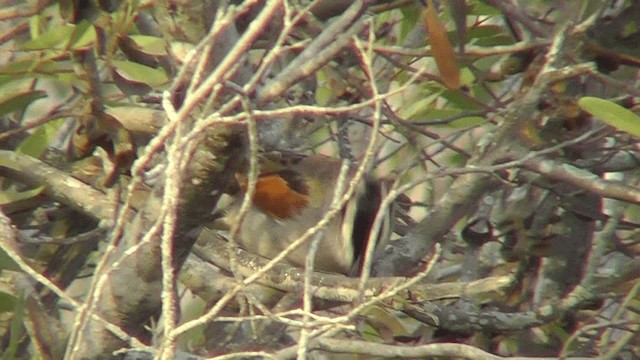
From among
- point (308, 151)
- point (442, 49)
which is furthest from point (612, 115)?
point (308, 151)

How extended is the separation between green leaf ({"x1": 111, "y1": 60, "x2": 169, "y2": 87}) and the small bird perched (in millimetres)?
202

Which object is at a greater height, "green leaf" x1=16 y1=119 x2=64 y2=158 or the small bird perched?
"green leaf" x1=16 y1=119 x2=64 y2=158

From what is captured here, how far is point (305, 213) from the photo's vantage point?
182 cm

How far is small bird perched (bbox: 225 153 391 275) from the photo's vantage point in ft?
5.55

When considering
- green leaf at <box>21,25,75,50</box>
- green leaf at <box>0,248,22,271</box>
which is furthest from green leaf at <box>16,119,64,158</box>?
green leaf at <box>0,248,22,271</box>

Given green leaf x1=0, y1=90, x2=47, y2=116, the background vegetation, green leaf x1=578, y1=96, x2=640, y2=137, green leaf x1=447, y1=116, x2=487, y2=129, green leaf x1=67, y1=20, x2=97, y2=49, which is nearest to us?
the background vegetation

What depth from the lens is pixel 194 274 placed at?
68.7 inches

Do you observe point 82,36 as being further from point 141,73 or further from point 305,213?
point 305,213

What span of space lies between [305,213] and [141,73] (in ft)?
1.13

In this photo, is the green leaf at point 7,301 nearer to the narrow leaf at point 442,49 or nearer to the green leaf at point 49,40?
the green leaf at point 49,40

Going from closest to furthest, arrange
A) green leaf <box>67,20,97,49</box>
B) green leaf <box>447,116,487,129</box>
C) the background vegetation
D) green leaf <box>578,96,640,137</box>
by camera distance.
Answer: the background vegetation → green leaf <box>578,96,640,137</box> → green leaf <box>67,20,97,49</box> → green leaf <box>447,116,487,129</box>

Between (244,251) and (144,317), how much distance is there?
0.32m

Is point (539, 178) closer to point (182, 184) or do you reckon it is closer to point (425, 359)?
point (425, 359)

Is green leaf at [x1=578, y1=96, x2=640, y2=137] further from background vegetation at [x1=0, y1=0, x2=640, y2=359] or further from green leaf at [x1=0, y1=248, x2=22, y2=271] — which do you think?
green leaf at [x1=0, y1=248, x2=22, y2=271]
